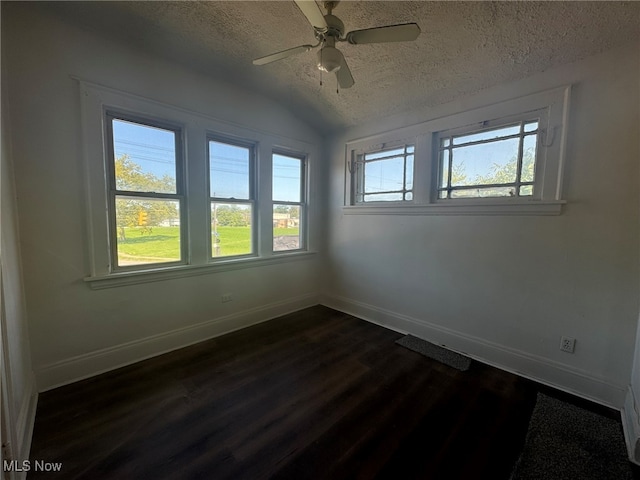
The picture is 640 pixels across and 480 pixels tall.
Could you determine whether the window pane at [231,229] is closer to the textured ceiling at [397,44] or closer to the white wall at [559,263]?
the textured ceiling at [397,44]

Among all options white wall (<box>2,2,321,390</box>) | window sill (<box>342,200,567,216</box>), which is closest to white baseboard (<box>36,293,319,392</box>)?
white wall (<box>2,2,321,390</box>)

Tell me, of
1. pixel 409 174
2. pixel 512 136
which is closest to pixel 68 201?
pixel 409 174

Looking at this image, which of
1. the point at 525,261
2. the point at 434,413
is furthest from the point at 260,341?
the point at 525,261

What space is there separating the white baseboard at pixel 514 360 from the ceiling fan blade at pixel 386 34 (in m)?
2.56

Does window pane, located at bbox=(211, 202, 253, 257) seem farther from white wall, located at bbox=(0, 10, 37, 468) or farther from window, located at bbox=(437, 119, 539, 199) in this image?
window, located at bbox=(437, 119, 539, 199)

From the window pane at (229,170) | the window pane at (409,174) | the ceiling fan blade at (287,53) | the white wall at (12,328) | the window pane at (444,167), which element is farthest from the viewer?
the window pane at (409,174)

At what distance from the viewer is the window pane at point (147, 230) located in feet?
7.64

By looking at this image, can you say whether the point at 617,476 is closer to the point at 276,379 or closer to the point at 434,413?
the point at 434,413

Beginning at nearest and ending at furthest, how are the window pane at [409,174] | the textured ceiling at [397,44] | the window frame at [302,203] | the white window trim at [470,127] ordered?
1. the textured ceiling at [397,44]
2. the white window trim at [470,127]
3. the window pane at [409,174]
4. the window frame at [302,203]

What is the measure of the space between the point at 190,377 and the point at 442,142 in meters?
3.24

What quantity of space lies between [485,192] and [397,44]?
1523 millimetres

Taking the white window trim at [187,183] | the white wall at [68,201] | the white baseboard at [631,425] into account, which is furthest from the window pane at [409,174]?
the white baseboard at [631,425]

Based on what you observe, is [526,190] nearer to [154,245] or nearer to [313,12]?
[313,12]

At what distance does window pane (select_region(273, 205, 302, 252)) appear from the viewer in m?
3.53
